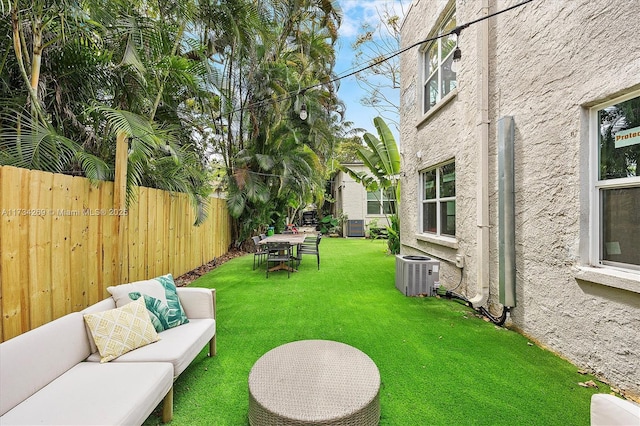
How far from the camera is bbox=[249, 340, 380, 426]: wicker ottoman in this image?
1827 millimetres

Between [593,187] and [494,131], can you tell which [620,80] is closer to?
[593,187]

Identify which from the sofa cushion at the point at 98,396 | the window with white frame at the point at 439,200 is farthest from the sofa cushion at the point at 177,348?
the window with white frame at the point at 439,200

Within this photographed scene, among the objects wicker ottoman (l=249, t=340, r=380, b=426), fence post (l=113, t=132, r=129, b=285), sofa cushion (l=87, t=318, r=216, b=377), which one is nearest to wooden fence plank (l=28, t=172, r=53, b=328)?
fence post (l=113, t=132, r=129, b=285)

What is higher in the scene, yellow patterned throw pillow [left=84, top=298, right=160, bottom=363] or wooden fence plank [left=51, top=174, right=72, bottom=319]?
wooden fence plank [left=51, top=174, right=72, bottom=319]

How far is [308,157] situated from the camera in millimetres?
11570

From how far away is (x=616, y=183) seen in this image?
2.85 metres

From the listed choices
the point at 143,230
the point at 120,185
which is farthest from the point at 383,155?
the point at 120,185

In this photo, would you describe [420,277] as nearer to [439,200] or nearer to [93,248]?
[439,200]

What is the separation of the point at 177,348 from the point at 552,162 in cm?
454

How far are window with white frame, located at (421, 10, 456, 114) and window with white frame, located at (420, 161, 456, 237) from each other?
1.65 metres

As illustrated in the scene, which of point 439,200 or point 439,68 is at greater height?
point 439,68

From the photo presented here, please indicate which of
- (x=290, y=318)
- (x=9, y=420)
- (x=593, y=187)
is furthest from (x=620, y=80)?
(x=9, y=420)

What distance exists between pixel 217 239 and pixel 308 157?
482 cm

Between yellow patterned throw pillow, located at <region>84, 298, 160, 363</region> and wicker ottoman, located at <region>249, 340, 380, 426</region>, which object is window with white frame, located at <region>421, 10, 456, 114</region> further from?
yellow patterned throw pillow, located at <region>84, 298, 160, 363</region>
